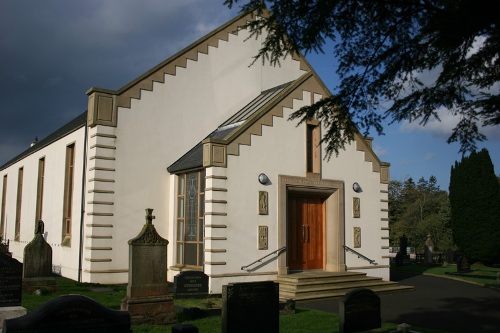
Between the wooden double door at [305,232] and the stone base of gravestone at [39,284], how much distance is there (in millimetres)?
8041

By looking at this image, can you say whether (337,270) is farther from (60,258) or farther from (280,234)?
(60,258)

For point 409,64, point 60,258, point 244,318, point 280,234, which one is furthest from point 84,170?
point 409,64

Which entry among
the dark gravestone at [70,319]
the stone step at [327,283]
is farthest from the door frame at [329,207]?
the dark gravestone at [70,319]

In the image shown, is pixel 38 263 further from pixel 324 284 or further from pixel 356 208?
pixel 356 208

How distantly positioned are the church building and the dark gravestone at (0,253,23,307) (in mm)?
5530

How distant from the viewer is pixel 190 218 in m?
17.8

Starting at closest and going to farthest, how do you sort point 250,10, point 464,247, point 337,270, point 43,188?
1. point 250,10
2. point 337,270
3. point 43,188
4. point 464,247

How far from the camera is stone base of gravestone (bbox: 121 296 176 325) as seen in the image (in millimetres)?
10938

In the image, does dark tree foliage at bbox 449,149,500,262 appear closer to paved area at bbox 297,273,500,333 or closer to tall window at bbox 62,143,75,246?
paved area at bbox 297,273,500,333

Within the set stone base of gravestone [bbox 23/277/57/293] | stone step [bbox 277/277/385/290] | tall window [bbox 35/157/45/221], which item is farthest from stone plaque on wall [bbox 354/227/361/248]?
tall window [bbox 35/157/45/221]

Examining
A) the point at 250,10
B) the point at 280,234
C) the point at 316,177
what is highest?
the point at 250,10

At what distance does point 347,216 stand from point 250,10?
40.8 ft

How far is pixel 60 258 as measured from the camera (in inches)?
771

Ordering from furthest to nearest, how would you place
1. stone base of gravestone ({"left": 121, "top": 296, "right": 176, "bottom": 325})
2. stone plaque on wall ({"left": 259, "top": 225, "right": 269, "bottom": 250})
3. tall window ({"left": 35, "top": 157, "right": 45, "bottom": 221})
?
tall window ({"left": 35, "top": 157, "right": 45, "bottom": 221}), stone plaque on wall ({"left": 259, "top": 225, "right": 269, "bottom": 250}), stone base of gravestone ({"left": 121, "top": 296, "right": 176, "bottom": 325})
